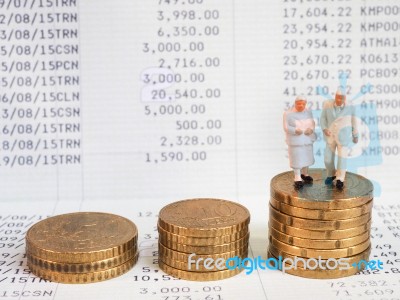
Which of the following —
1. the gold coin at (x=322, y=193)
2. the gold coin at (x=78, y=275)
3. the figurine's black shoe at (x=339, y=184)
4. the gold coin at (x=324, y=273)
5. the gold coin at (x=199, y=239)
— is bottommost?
the gold coin at (x=324, y=273)

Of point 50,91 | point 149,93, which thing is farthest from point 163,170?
point 50,91

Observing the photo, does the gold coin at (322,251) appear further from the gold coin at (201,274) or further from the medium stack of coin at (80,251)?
the medium stack of coin at (80,251)

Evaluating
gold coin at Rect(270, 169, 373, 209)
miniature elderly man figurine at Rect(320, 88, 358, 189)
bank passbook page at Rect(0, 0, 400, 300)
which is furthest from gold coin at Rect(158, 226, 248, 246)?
bank passbook page at Rect(0, 0, 400, 300)

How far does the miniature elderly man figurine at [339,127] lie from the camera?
113 cm

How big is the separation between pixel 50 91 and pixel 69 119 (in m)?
0.08

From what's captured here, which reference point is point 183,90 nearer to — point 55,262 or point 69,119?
point 69,119

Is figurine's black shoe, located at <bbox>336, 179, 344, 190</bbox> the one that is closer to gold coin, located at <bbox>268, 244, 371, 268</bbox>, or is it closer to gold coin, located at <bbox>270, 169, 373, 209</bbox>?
gold coin, located at <bbox>270, 169, 373, 209</bbox>

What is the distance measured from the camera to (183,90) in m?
1.51

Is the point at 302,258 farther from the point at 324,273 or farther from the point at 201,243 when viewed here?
the point at 201,243

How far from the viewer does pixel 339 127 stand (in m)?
1.14

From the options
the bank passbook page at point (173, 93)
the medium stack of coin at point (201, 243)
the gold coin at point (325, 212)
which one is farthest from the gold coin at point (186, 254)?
the bank passbook page at point (173, 93)

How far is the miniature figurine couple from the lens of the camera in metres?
1.13

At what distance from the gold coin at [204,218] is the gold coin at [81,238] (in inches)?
3.3

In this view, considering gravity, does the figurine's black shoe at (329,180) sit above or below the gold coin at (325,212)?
above
